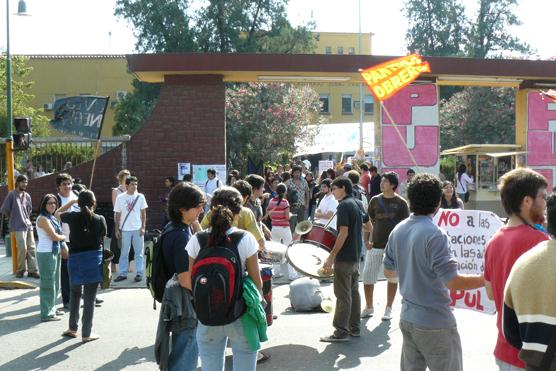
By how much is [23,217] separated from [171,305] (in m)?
8.35

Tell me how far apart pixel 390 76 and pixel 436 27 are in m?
41.6

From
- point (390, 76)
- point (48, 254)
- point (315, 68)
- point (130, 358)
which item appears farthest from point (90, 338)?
point (315, 68)

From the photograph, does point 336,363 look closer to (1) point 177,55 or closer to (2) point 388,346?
(2) point 388,346

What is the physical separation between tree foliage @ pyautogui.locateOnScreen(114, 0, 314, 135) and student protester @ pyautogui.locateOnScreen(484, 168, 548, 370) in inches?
1386

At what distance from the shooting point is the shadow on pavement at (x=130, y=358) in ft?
22.2

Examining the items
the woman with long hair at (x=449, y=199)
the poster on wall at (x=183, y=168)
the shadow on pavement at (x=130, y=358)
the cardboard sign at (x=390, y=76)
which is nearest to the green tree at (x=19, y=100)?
the poster on wall at (x=183, y=168)

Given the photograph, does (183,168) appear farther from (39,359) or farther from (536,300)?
(536,300)

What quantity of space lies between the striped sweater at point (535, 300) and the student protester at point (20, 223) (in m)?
10.6

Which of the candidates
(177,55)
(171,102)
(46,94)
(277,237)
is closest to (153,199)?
(171,102)

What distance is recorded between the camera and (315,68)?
55.3 feet

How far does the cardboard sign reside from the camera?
37.9 feet

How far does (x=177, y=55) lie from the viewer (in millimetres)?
16062

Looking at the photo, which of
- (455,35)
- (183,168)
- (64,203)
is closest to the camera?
(64,203)

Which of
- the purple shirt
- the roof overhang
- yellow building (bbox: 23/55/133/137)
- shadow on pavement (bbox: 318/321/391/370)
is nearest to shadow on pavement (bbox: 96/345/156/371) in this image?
shadow on pavement (bbox: 318/321/391/370)
